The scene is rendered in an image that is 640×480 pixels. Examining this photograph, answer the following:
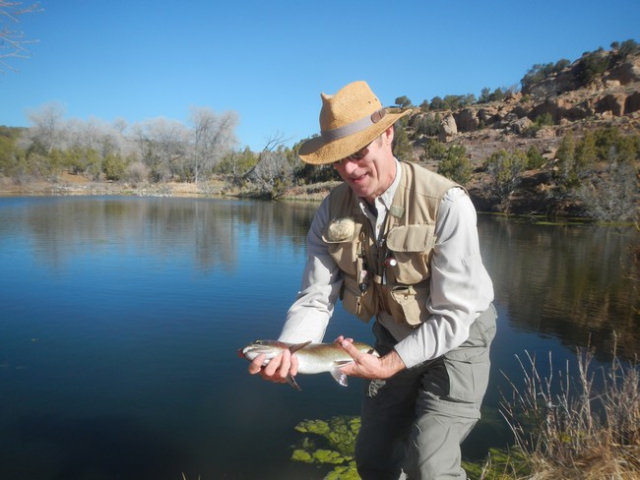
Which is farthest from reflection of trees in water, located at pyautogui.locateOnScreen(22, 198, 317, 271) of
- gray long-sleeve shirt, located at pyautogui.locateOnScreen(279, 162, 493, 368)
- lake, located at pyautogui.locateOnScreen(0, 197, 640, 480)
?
gray long-sleeve shirt, located at pyautogui.locateOnScreen(279, 162, 493, 368)

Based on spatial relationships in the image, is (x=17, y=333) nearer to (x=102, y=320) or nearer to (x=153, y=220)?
(x=102, y=320)

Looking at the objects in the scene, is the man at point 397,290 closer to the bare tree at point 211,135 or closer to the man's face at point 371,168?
the man's face at point 371,168

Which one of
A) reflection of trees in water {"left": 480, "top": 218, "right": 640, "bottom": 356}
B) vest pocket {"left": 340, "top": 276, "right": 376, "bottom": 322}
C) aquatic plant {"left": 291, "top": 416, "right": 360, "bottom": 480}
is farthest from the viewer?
reflection of trees in water {"left": 480, "top": 218, "right": 640, "bottom": 356}

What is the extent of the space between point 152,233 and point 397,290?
2195 cm

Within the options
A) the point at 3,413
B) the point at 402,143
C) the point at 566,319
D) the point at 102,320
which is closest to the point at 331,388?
the point at 3,413

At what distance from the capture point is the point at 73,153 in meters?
73.4

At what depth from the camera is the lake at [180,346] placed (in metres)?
5.96

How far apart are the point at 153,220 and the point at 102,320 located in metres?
20.3

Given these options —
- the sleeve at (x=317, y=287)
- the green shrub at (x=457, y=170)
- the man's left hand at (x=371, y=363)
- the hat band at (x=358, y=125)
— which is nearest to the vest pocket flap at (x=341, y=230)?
the sleeve at (x=317, y=287)

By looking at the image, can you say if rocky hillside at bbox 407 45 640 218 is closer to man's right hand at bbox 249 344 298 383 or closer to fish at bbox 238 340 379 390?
fish at bbox 238 340 379 390

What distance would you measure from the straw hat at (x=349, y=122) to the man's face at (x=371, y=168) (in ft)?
0.28

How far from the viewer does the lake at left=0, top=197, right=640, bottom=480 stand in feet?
19.5

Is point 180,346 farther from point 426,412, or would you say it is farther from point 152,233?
point 152,233

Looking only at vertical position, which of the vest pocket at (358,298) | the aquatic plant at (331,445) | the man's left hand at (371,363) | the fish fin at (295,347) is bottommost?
the aquatic plant at (331,445)
